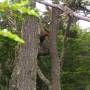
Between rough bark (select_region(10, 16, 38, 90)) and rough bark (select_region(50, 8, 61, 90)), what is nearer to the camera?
rough bark (select_region(10, 16, 38, 90))

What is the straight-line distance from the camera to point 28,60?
21.3 feet

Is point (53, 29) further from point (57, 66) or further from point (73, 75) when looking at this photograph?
point (73, 75)

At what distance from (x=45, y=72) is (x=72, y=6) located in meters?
3.23

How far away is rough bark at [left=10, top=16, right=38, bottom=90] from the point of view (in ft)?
21.3

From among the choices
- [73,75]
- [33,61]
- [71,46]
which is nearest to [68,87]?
[73,75]

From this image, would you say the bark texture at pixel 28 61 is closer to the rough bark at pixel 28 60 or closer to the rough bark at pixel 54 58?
the rough bark at pixel 28 60

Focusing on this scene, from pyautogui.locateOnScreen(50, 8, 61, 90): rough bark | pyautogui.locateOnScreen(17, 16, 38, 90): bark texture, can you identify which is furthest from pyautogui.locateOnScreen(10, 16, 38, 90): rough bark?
pyautogui.locateOnScreen(50, 8, 61, 90): rough bark

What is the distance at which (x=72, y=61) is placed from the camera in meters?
14.4

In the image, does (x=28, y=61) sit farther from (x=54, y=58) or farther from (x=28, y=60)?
(x=54, y=58)

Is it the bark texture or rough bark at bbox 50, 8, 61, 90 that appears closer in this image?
the bark texture

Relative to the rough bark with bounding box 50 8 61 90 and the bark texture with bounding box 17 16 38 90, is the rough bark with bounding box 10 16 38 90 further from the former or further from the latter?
the rough bark with bounding box 50 8 61 90

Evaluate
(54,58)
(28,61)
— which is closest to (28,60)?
(28,61)

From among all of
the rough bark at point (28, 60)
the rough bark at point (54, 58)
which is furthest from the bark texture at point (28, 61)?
the rough bark at point (54, 58)

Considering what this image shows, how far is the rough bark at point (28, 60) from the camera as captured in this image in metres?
6.48
